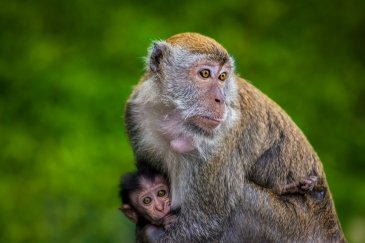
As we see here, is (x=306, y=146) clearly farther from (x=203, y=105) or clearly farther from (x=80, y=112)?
(x=80, y=112)

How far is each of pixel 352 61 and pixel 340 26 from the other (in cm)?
73

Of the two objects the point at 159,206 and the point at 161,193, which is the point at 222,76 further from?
the point at 159,206

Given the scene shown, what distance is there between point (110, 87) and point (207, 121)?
7361 mm

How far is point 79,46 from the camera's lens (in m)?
18.9

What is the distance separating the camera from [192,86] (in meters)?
11.0

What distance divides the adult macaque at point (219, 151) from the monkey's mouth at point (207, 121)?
0.01m

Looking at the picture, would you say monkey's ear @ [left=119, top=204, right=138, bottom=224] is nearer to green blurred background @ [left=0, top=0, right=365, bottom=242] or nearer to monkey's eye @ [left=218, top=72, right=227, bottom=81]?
monkey's eye @ [left=218, top=72, right=227, bottom=81]

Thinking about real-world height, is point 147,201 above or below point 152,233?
above

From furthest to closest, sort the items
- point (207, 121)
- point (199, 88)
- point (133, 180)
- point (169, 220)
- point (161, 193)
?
point (133, 180) < point (161, 193) < point (169, 220) < point (199, 88) < point (207, 121)

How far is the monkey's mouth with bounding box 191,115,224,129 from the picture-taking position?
10641 millimetres

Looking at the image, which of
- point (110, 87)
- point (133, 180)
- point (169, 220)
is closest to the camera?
point (169, 220)

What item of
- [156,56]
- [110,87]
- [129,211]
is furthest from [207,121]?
[110,87]

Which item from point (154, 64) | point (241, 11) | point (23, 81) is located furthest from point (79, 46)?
point (154, 64)

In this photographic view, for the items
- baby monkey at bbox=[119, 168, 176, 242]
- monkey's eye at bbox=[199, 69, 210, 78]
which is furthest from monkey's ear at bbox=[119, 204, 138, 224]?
monkey's eye at bbox=[199, 69, 210, 78]
